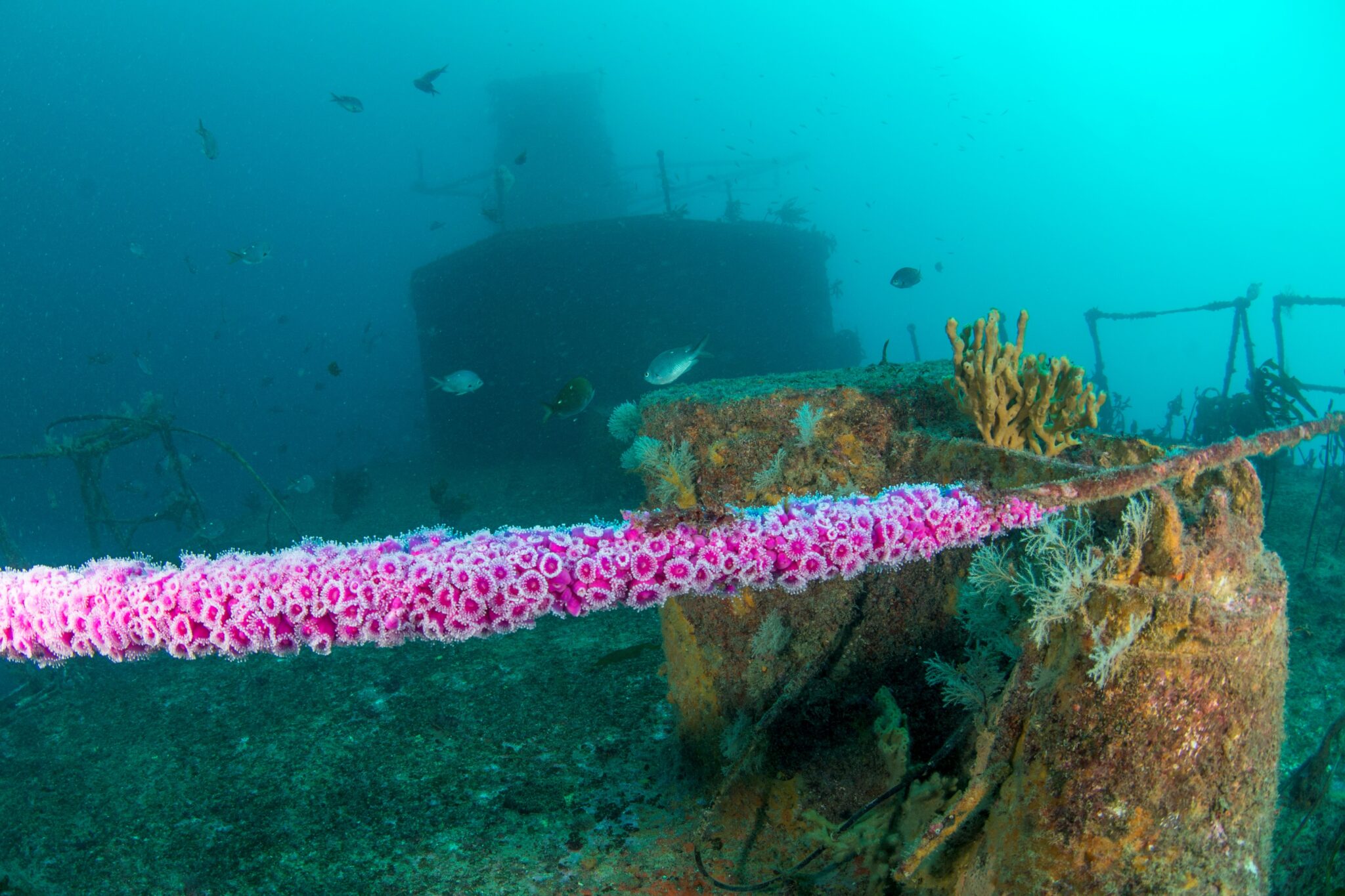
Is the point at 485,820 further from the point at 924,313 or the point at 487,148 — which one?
the point at 924,313

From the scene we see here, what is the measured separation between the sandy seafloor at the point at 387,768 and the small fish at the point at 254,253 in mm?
9266

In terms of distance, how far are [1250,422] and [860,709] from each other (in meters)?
10.8

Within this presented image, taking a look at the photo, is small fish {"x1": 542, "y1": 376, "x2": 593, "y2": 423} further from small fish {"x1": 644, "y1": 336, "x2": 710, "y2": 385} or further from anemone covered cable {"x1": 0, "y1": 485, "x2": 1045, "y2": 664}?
anemone covered cable {"x1": 0, "y1": 485, "x2": 1045, "y2": 664}

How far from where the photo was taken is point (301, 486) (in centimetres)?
1861

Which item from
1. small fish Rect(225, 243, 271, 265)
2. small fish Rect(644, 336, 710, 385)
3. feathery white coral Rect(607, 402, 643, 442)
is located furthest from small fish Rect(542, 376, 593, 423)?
small fish Rect(225, 243, 271, 265)

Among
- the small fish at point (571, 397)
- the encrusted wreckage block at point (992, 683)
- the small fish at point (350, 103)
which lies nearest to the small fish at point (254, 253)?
the small fish at point (350, 103)

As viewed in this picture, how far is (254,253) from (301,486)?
8382mm

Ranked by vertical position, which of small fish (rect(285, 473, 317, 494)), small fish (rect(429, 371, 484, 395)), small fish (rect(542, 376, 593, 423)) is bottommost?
small fish (rect(285, 473, 317, 494))

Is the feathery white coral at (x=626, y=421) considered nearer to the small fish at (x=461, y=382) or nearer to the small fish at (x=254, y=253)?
the small fish at (x=461, y=382)

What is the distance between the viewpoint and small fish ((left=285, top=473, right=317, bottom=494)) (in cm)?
1853

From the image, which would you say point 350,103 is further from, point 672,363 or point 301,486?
point 672,363

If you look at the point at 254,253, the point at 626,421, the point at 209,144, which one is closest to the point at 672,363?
the point at 626,421

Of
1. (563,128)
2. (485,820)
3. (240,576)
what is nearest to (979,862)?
(240,576)

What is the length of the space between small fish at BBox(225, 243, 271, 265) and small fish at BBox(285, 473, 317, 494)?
7767 mm
